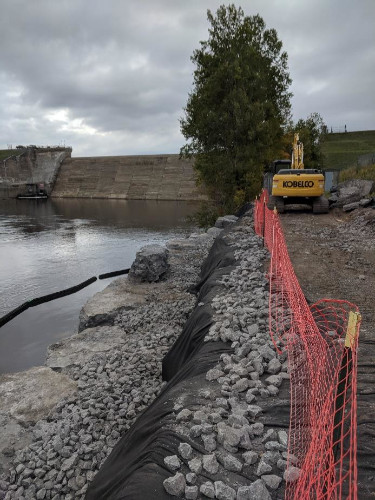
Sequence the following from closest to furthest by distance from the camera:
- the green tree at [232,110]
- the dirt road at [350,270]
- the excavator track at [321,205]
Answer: the dirt road at [350,270] < the excavator track at [321,205] < the green tree at [232,110]

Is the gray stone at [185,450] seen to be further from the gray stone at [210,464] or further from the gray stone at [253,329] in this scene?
the gray stone at [253,329]

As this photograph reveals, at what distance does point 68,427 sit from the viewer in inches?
180

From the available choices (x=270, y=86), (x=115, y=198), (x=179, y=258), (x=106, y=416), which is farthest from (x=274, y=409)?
(x=115, y=198)

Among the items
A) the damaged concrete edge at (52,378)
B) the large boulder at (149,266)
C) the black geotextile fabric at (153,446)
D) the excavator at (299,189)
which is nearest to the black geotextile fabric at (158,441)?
the black geotextile fabric at (153,446)

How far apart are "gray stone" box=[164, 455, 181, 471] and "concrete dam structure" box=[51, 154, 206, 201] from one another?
4378cm

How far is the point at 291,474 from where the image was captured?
226 cm

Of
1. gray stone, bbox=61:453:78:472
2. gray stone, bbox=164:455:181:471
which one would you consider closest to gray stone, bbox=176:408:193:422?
gray stone, bbox=164:455:181:471

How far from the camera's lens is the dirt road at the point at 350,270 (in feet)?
8.65

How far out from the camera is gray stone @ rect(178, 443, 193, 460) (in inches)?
96.8

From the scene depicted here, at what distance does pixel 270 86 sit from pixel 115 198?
33.4 meters

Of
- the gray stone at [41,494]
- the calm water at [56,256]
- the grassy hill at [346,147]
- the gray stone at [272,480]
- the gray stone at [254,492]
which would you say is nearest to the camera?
the gray stone at [254,492]

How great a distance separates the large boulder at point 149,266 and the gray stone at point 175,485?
8.90m

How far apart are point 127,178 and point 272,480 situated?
171 ft

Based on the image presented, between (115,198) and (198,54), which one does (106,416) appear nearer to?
(198,54)
